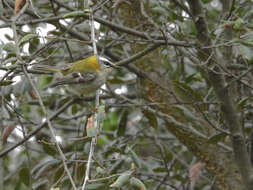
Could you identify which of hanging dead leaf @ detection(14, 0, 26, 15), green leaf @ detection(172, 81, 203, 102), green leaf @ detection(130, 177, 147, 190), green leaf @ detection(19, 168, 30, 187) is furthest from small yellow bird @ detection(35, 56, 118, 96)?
green leaf @ detection(130, 177, 147, 190)

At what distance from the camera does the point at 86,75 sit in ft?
9.23

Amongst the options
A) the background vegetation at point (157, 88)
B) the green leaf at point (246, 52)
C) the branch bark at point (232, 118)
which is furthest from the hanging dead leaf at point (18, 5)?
the green leaf at point (246, 52)

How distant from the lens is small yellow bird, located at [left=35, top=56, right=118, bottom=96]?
107 inches

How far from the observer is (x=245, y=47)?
230 cm

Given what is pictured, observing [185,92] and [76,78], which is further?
[76,78]

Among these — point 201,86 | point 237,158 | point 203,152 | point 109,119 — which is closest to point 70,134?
point 109,119

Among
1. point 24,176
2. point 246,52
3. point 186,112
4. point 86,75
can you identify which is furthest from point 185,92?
point 24,176

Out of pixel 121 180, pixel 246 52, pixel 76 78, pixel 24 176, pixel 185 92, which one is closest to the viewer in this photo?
pixel 121 180

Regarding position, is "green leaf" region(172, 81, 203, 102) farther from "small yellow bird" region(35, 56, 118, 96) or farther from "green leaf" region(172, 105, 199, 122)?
"small yellow bird" region(35, 56, 118, 96)

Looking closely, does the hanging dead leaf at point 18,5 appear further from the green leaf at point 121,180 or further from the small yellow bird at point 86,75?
the green leaf at point 121,180

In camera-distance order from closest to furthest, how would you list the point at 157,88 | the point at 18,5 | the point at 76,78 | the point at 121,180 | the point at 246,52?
the point at 121,180 < the point at 18,5 < the point at 246,52 < the point at 76,78 < the point at 157,88

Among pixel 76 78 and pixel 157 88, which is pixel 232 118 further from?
pixel 76 78

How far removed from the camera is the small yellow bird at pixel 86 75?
272cm

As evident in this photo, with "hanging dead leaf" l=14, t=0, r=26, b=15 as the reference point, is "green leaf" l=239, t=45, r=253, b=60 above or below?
below
